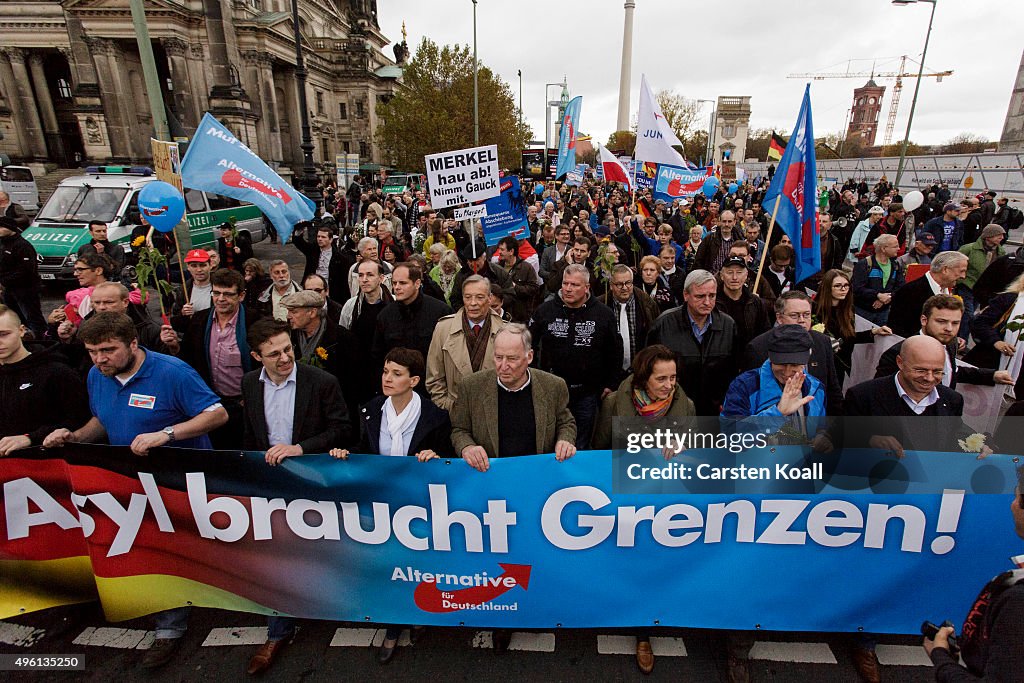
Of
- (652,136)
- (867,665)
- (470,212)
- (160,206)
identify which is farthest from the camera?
(652,136)

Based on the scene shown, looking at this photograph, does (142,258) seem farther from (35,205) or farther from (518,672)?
(35,205)

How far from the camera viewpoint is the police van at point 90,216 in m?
10.6

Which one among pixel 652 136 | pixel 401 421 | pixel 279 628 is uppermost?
pixel 652 136

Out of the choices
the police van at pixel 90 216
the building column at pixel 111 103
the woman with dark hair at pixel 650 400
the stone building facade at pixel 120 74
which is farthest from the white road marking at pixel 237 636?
the building column at pixel 111 103

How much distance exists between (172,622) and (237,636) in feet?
1.20

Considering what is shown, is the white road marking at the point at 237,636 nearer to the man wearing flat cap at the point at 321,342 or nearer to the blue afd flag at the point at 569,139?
the man wearing flat cap at the point at 321,342

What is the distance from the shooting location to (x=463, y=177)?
7.58 meters

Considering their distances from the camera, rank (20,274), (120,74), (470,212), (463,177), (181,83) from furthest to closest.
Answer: (181,83) → (120,74) → (470,212) → (463,177) → (20,274)

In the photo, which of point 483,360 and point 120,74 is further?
point 120,74

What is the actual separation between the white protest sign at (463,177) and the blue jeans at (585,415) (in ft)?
14.3

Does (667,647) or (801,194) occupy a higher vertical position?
(801,194)

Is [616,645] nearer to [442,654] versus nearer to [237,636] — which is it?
[442,654]

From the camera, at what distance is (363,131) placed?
59562 millimetres

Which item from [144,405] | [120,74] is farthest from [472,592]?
[120,74]
